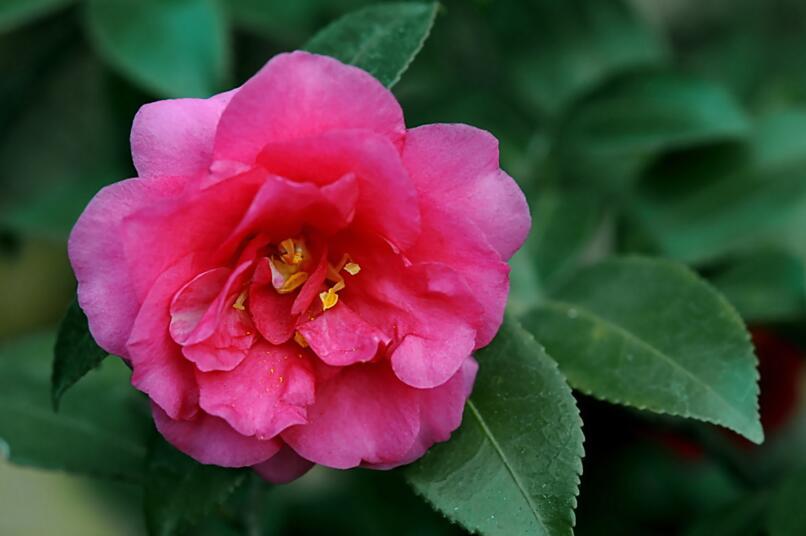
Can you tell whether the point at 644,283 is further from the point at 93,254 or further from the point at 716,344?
the point at 93,254

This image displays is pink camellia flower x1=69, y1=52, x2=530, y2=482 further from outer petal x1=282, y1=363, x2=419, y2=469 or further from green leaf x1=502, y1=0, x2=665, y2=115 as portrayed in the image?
green leaf x1=502, y1=0, x2=665, y2=115

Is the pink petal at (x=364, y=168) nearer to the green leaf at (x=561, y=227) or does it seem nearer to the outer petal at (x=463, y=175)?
the outer petal at (x=463, y=175)

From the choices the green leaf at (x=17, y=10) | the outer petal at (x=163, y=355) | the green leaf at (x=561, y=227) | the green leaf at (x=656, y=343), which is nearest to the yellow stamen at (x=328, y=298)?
the outer petal at (x=163, y=355)

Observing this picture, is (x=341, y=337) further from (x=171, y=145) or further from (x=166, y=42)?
(x=166, y=42)

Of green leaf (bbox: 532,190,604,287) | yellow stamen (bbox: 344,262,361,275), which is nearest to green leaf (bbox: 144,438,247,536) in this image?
yellow stamen (bbox: 344,262,361,275)

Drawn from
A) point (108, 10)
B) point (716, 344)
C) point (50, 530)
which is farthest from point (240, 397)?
point (50, 530)
